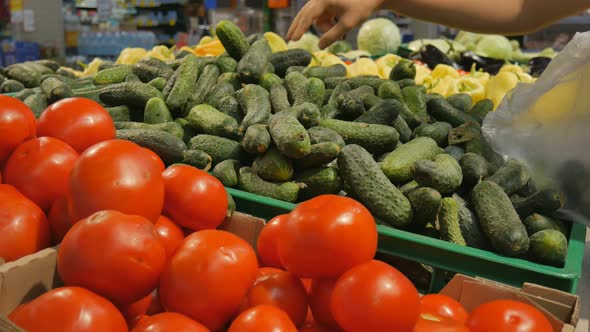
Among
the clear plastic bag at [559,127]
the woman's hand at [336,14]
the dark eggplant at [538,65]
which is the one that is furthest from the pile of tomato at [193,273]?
the dark eggplant at [538,65]

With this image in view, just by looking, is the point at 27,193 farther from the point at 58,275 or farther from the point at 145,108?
the point at 145,108

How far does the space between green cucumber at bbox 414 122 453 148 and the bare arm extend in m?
0.40

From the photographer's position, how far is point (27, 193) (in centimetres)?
114

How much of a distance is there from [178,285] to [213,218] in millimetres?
321

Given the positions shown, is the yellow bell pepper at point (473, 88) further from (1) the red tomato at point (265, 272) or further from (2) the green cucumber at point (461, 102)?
(1) the red tomato at point (265, 272)

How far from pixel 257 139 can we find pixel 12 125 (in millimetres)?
712

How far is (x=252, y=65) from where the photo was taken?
221cm

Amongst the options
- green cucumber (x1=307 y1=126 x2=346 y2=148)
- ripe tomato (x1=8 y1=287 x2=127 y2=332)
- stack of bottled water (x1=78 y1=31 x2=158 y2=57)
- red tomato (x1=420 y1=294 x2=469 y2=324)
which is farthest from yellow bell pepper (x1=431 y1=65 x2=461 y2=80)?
stack of bottled water (x1=78 y1=31 x2=158 y2=57)

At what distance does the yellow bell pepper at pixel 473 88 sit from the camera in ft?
9.12

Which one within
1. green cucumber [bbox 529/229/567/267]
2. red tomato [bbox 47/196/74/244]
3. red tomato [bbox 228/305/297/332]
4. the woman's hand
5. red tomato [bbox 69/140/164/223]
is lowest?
green cucumber [bbox 529/229/567/267]

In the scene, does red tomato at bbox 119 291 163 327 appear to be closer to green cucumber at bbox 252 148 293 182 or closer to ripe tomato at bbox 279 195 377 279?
ripe tomato at bbox 279 195 377 279

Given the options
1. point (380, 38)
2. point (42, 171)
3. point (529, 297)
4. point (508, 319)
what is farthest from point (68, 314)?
point (380, 38)

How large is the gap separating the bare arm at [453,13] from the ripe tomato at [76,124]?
956 mm

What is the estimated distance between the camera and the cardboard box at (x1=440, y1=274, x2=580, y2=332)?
1002 millimetres
